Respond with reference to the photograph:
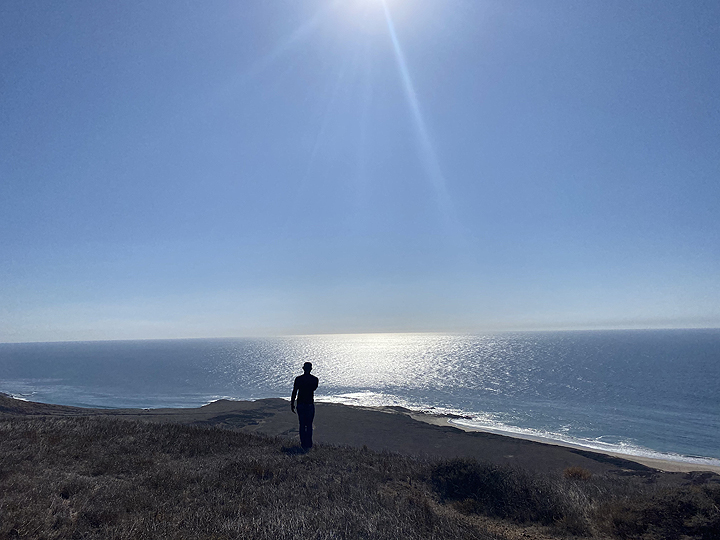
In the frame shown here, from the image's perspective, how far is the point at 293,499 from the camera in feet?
22.4

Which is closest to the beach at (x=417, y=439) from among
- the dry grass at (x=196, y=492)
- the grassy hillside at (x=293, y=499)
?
the grassy hillside at (x=293, y=499)

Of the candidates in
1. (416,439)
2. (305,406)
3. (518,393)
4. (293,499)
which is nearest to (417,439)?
(416,439)

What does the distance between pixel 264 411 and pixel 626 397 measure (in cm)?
4981

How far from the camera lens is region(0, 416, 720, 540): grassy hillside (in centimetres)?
524

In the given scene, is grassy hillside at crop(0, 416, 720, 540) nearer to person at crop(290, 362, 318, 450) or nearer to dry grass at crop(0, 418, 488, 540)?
dry grass at crop(0, 418, 488, 540)

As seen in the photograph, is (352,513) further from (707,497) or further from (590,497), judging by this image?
(707,497)

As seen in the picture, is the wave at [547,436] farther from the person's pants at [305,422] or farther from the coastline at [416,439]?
the person's pants at [305,422]

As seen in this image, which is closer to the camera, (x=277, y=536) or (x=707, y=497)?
(x=277, y=536)

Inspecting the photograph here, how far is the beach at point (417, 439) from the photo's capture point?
23.2 metres

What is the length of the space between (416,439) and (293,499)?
23576 mm

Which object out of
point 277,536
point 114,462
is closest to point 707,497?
point 277,536

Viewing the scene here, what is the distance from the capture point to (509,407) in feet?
168

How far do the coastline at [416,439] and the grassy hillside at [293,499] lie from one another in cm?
1017

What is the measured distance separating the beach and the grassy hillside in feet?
33.5
